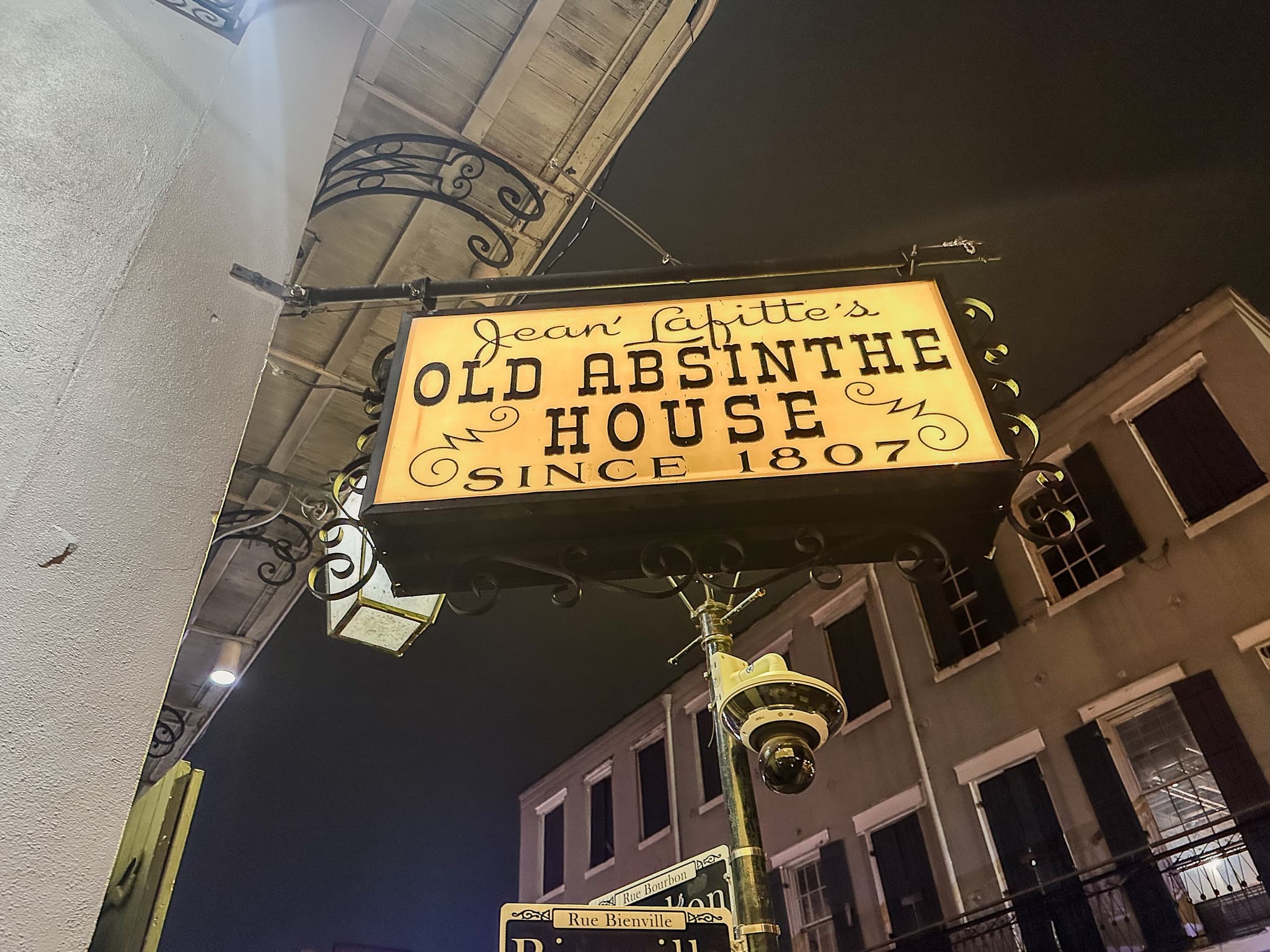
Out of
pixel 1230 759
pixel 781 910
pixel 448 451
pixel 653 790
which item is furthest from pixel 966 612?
pixel 448 451

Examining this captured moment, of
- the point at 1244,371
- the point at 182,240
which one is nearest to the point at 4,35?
the point at 182,240

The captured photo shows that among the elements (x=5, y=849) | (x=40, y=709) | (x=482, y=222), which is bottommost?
(x=5, y=849)

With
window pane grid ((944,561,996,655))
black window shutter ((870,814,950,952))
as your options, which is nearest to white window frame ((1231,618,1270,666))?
window pane grid ((944,561,996,655))

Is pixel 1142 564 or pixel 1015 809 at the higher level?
pixel 1142 564

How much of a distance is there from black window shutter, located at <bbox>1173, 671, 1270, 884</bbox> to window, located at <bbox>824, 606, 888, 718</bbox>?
417 cm

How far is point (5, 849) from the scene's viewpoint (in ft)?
4.18

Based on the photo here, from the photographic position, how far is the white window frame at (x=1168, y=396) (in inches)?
369

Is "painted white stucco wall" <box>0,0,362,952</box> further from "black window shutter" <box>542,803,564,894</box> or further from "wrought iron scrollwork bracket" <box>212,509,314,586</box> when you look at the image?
"black window shutter" <box>542,803,564,894</box>

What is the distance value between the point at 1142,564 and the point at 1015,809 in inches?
132

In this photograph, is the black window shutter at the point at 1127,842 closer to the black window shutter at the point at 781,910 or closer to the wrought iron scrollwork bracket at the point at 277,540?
the black window shutter at the point at 781,910

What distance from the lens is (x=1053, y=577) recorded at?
11.1m

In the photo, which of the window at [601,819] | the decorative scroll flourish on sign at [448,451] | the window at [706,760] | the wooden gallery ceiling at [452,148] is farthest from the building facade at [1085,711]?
the decorative scroll flourish on sign at [448,451]

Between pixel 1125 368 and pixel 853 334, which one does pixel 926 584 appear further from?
pixel 853 334

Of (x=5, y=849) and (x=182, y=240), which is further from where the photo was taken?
(x=182, y=240)
